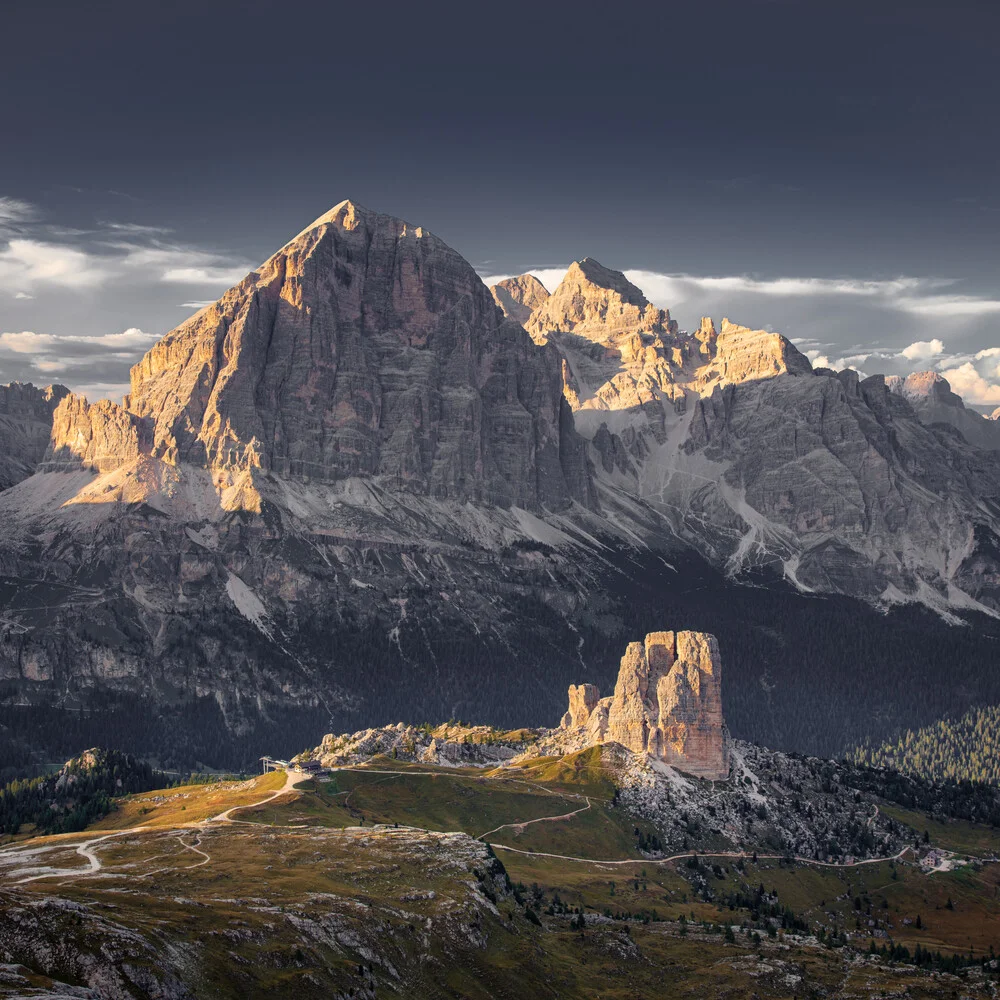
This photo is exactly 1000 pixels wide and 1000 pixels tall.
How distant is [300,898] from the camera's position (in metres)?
200

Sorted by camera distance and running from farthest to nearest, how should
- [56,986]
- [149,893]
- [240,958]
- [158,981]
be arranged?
[149,893], [240,958], [158,981], [56,986]

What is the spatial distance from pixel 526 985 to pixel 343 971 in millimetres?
34452

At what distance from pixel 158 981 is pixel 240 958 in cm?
1842

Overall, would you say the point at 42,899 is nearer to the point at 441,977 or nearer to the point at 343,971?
the point at 343,971

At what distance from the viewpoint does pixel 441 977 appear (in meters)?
193

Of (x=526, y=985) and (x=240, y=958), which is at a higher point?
(x=240, y=958)

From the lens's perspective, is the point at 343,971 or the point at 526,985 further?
the point at 526,985

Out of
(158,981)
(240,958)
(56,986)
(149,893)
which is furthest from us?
(149,893)

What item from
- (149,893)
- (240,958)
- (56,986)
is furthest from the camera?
(149,893)

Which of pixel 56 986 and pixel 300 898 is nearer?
pixel 56 986

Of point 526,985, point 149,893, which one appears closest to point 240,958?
point 149,893

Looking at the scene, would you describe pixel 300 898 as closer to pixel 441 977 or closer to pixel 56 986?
pixel 441 977

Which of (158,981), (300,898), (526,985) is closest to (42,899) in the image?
(158,981)

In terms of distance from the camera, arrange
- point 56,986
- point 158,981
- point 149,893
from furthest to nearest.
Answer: point 149,893
point 158,981
point 56,986
